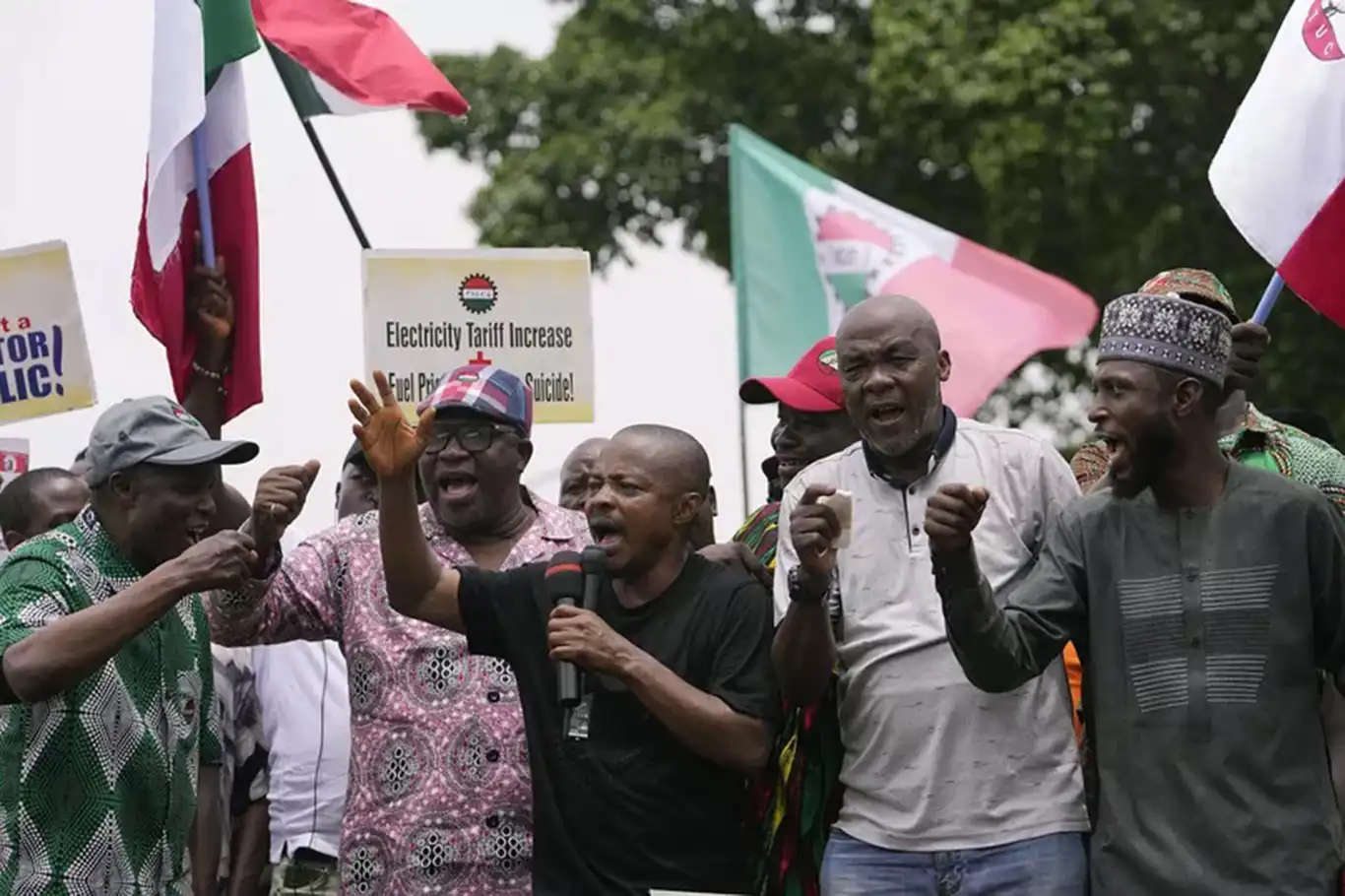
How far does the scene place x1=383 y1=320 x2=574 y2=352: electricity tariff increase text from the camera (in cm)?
905

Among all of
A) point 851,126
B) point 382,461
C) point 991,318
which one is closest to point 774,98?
point 851,126

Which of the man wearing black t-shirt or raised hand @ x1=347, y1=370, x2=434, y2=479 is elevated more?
raised hand @ x1=347, y1=370, x2=434, y2=479

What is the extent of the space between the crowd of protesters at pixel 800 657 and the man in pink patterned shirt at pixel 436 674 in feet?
0.04

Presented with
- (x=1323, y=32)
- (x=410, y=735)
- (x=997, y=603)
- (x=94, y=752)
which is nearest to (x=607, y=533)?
(x=410, y=735)

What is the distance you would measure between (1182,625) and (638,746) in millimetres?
1373

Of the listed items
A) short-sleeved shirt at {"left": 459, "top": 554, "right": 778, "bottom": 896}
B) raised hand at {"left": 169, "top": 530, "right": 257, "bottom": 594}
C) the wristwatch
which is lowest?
short-sleeved shirt at {"left": 459, "top": 554, "right": 778, "bottom": 896}

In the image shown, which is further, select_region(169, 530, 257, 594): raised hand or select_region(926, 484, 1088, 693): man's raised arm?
select_region(169, 530, 257, 594): raised hand

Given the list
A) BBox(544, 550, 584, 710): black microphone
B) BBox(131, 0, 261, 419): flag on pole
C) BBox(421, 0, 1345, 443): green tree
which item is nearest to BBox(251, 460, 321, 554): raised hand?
BBox(544, 550, 584, 710): black microphone

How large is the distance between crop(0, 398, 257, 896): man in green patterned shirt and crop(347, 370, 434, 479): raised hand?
379 mm

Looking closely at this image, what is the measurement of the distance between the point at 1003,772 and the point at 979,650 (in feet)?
1.36

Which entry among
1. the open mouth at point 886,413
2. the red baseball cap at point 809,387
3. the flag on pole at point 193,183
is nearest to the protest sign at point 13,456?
the flag on pole at point 193,183

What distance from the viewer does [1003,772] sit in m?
5.85

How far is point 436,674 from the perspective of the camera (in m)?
6.73

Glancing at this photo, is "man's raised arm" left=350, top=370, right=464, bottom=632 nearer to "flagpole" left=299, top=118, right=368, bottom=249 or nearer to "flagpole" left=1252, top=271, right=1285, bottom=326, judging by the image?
"flagpole" left=1252, top=271, right=1285, bottom=326
